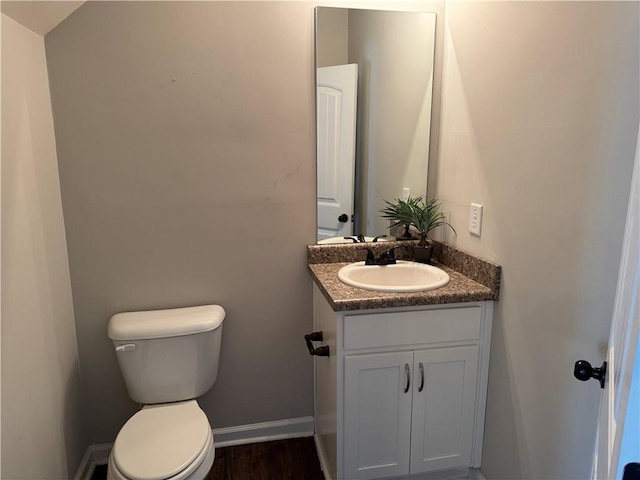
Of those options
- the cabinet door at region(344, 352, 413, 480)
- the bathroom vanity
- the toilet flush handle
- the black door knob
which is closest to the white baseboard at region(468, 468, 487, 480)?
the bathroom vanity

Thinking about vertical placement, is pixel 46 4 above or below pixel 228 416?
above

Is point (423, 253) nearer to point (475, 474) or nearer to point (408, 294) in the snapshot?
point (408, 294)

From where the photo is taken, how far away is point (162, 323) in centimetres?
178

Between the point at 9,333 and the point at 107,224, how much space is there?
0.60 metres

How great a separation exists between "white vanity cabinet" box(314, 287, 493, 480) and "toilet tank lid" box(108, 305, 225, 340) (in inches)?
19.3

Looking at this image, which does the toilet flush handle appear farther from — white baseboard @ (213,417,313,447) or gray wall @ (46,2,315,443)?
white baseboard @ (213,417,313,447)

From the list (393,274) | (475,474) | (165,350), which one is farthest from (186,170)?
(475,474)

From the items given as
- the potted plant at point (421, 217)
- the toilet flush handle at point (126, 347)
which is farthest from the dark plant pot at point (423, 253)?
the toilet flush handle at point (126, 347)

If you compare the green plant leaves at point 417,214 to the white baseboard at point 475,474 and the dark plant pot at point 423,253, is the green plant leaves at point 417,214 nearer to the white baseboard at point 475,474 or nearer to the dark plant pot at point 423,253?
the dark plant pot at point 423,253

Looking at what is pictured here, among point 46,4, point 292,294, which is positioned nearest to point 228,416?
point 292,294

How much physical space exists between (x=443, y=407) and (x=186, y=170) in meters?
1.40

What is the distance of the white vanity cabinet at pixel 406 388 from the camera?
5.24 feet

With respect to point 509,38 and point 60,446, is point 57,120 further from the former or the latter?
point 509,38

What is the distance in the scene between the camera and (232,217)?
1.93m
